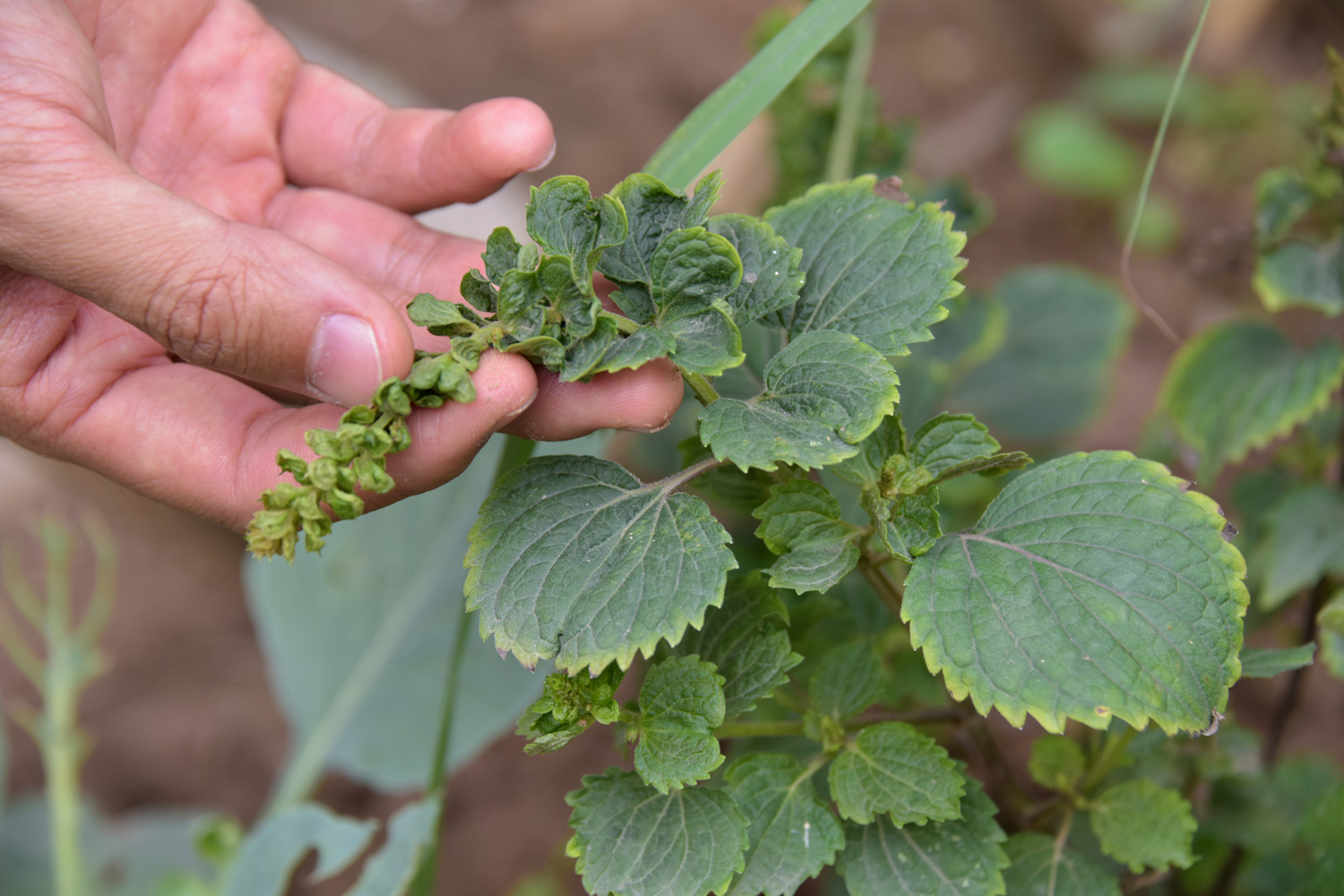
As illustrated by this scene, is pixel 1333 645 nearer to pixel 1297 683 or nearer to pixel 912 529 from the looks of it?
pixel 1297 683

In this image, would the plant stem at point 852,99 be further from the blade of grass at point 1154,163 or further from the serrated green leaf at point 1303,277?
the serrated green leaf at point 1303,277

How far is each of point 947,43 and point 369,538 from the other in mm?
2845

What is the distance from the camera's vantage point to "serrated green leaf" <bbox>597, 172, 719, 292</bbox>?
38.1 inches

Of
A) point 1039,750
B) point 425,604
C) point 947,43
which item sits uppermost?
point 947,43

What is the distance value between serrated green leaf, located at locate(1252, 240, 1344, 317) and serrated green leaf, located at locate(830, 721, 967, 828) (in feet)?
2.98

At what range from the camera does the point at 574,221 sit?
97 centimetres

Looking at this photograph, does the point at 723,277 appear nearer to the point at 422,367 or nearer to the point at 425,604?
the point at 422,367

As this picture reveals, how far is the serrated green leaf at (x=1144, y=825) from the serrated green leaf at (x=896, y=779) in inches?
9.5

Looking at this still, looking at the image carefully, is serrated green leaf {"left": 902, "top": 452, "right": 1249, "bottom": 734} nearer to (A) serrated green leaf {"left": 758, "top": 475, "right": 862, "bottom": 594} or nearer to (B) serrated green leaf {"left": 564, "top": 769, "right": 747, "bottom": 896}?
(A) serrated green leaf {"left": 758, "top": 475, "right": 862, "bottom": 594}

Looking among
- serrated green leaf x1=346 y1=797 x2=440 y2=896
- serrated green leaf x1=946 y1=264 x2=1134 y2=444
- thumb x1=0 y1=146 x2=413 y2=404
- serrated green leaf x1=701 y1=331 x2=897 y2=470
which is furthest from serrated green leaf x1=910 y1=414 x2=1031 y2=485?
serrated green leaf x1=946 y1=264 x2=1134 y2=444

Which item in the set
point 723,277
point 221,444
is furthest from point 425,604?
point 723,277

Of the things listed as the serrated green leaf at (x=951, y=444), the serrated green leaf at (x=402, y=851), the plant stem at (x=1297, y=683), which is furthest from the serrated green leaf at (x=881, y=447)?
the plant stem at (x=1297, y=683)

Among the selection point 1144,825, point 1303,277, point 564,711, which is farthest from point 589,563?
point 1303,277

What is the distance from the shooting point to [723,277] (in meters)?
0.96
